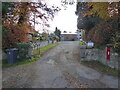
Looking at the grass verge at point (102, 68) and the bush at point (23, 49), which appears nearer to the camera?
the grass verge at point (102, 68)

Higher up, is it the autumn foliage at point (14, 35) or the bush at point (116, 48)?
the autumn foliage at point (14, 35)

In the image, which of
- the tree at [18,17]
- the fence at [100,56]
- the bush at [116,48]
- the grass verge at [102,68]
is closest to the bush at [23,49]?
the tree at [18,17]

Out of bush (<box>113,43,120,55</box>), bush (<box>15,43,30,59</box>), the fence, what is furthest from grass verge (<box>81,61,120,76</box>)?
bush (<box>15,43,30,59</box>)

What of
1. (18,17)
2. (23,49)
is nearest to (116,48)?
(23,49)

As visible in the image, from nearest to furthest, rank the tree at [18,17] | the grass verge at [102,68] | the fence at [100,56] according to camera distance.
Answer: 1. the grass verge at [102,68]
2. the fence at [100,56]
3. the tree at [18,17]

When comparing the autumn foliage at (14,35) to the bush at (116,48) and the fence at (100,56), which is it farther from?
the bush at (116,48)

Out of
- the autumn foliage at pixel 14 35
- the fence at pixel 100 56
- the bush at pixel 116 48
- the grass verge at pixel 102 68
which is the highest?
the autumn foliage at pixel 14 35

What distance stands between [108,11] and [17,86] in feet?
16.6

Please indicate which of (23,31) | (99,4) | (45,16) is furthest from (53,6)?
(99,4)

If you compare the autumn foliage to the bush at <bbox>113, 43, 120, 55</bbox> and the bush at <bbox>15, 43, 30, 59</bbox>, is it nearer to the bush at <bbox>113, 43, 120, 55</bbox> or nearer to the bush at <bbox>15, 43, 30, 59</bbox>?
the bush at <bbox>15, 43, 30, 59</bbox>

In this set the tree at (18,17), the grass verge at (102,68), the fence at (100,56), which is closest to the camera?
the grass verge at (102,68)

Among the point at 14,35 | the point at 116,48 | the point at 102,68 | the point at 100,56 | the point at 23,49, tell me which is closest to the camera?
the point at 116,48

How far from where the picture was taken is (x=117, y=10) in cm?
416

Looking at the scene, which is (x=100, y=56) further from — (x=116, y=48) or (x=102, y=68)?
(x=116, y=48)
